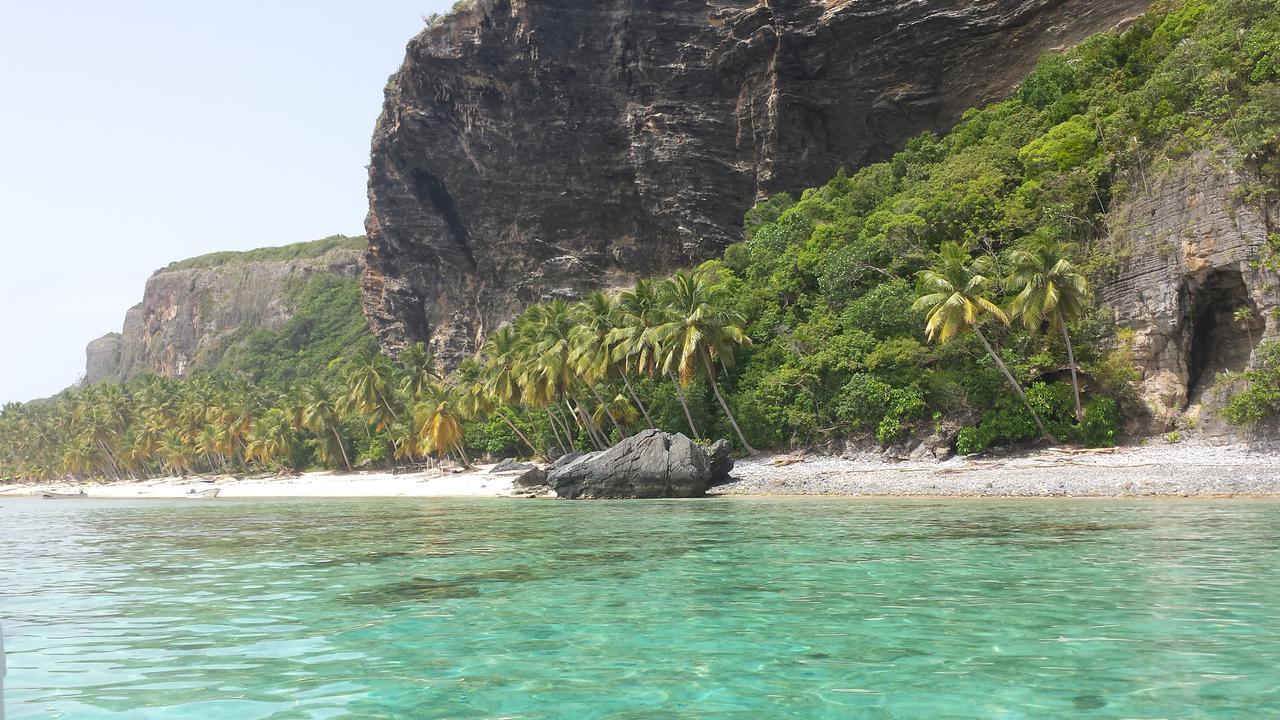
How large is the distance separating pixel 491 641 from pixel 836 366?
110 ft

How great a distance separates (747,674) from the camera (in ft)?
19.6

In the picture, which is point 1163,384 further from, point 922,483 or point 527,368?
point 527,368

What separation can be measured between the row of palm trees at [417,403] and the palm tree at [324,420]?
0.44 feet

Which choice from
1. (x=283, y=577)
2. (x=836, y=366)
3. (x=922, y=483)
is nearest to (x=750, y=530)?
(x=283, y=577)

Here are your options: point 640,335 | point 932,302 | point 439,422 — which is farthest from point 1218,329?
point 439,422

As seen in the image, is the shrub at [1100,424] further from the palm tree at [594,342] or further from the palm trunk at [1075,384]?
the palm tree at [594,342]

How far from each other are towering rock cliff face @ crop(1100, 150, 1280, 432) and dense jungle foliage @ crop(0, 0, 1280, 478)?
35.8 inches

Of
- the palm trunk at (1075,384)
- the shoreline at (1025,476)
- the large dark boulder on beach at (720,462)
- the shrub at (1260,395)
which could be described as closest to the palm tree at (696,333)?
the shoreline at (1025,476)

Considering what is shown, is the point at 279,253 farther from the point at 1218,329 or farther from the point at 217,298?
the point at 1218,329

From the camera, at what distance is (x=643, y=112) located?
6762 centimetres

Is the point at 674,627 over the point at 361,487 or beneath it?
over

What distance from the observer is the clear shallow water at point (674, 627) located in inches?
212

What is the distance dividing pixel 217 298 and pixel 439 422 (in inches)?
4430

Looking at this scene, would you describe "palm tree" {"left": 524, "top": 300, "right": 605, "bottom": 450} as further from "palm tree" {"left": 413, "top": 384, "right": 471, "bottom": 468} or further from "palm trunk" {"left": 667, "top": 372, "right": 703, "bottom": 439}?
Answer: "palm tree" {"left": 413, "top": 384, "right": 471, "bottom": 468}
